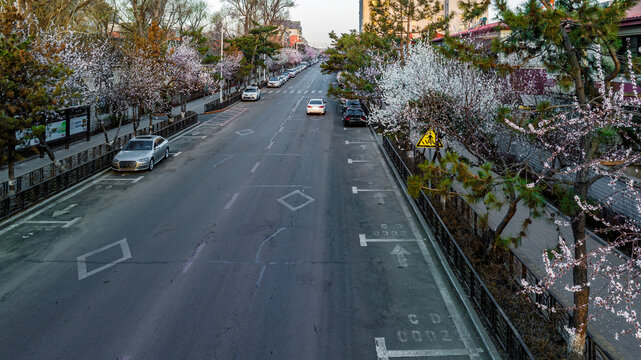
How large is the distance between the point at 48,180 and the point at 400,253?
14.1 meters

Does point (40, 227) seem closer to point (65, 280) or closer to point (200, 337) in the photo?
point (65, 280)

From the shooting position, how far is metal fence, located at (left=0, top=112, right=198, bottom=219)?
14531mm

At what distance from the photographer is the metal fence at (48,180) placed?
14.5 m

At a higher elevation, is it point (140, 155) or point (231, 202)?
point (140, 155)

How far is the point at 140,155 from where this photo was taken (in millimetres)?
20500

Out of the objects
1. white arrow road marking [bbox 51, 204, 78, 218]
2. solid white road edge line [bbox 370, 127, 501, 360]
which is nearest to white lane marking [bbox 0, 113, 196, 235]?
white arrow road marking [bbox 51, 204, 78, 218]

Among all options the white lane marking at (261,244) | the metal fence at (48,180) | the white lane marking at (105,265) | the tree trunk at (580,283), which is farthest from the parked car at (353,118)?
the tree trunk at (580,283)

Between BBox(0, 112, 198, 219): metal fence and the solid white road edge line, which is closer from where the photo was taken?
the solid white road edge line

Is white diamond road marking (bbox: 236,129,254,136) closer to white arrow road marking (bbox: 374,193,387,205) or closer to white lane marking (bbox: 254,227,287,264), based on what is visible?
white arrow road marking (bbox: 374,193,387,205)

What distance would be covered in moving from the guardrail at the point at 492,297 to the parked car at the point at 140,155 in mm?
14029

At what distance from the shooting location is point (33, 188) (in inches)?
608

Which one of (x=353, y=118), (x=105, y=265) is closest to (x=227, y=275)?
(x=105, y=265)

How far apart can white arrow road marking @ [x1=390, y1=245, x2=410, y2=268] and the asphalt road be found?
6 cm

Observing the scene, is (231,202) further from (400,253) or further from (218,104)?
(218,104)
